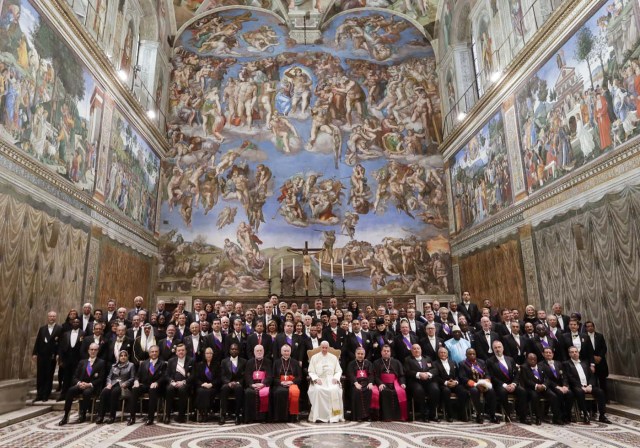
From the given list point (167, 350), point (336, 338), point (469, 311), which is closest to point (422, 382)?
point (336, 338)

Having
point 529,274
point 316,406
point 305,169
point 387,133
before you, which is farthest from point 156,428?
point 387,133

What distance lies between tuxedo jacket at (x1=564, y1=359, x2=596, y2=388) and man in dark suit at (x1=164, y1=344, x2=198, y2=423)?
6383 mm

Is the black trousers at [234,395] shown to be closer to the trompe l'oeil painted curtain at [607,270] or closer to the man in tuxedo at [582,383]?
the man in tuxedo at [582,383]

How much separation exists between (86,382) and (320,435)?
4.04 meters

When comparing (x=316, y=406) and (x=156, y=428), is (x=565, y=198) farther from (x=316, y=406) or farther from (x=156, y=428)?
(x=156, y=428)

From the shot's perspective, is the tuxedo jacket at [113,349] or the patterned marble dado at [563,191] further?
the patterned marble dado at [563,191]

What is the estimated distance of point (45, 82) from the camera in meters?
9.93

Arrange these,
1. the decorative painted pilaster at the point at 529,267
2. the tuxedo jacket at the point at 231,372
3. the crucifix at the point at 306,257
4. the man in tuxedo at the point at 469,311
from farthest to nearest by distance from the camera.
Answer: the crucifix at the point at 306,257 < the decorative painted pilaster at the point at 529,267 < the man in tuxedo at the point at 469,311 < the tuxedo jacket at the point at 231,372

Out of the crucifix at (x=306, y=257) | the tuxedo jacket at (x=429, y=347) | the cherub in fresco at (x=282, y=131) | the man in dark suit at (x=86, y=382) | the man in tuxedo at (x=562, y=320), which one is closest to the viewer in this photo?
the man in dark suit at (x=86, y=382)

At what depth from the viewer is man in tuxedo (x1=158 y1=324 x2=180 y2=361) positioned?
323 inches

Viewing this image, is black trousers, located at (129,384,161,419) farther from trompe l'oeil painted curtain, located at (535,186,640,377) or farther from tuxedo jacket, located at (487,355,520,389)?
trompe l'oeil painted curtain, located at (535,186,640,377)

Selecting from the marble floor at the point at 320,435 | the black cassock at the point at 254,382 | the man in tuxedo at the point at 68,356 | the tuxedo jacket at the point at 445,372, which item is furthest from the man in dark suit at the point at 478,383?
the man in tuxedo at the point at 68,356

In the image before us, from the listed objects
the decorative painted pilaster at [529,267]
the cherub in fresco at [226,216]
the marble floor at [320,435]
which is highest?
the cherub in fresco at [226,216]

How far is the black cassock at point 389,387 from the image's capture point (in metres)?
7.57
